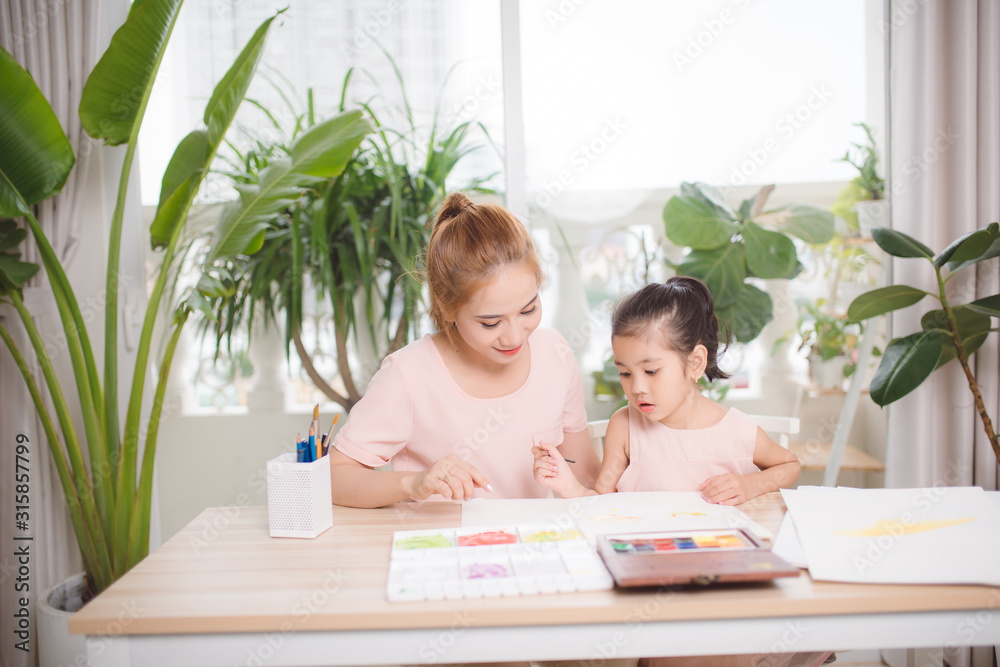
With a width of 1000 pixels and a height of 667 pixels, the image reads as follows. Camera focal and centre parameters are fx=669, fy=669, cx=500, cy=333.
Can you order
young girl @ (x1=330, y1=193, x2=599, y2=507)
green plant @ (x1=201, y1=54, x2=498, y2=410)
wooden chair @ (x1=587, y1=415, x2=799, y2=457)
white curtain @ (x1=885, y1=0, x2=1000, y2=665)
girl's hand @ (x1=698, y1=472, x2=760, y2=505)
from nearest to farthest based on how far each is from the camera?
girl's hand @ (x1=698, y1=472, x2=760, y2=505)
young girl @ (x1=330, y1=193, x2=599, y2=507)
wooden chair @ (x1=587, y1=415, x2=799, y2=457)
white curtain @ (x1=885, y1=0, x2=1000, y2=665)
green plant @ (x1=201, y1=54, x2=498, y2=410)

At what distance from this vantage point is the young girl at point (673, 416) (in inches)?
53.8

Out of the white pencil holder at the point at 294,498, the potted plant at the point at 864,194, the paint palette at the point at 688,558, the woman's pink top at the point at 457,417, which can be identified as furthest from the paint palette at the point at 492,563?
the potted plant at the point at 864,194

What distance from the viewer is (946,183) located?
2.07 meters

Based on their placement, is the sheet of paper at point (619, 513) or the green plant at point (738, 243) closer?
the sheet of paper at point (619, 513)

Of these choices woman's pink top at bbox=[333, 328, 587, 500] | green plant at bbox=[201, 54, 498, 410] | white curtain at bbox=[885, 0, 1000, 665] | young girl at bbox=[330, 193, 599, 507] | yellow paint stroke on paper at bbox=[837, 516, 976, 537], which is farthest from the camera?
green plant at bbox=[201, 54, 498, 410]

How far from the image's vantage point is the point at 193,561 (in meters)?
0.96

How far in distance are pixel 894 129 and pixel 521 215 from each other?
1.23 m

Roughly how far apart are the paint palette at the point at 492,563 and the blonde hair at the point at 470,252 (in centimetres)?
49

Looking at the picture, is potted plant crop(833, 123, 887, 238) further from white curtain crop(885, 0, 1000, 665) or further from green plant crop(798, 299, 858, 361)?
green plant crop(798, 299, 858, 361)

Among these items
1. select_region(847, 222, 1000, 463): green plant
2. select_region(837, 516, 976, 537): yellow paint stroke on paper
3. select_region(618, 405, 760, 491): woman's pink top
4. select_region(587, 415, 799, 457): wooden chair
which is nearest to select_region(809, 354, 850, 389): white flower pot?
select_region(847, 222, 1000, 463): green plant

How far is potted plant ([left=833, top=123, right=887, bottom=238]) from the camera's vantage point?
7.61 feet

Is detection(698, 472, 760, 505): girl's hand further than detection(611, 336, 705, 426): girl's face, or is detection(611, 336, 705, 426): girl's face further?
detection(611, 336, 705, 426): girl's face

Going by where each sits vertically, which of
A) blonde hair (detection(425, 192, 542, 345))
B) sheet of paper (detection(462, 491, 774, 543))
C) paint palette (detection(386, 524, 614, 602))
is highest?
blonde hair (detection(425, 192, 542, 345))

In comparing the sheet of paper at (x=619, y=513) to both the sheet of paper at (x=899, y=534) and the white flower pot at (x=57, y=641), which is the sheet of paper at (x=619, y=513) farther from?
the white flower pot at (x=57, y=641)
